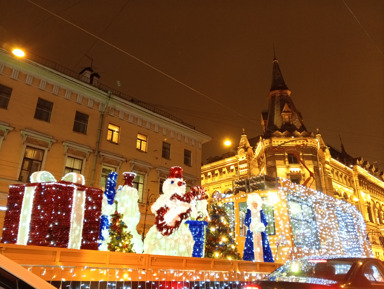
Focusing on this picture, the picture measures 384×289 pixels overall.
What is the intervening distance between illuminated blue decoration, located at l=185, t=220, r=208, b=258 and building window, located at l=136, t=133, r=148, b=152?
39.7 feet

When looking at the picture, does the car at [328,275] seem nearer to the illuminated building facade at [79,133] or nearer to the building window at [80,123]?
the illuminated building facade at [79,133]

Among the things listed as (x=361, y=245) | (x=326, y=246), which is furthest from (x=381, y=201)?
(x=326, y=246)

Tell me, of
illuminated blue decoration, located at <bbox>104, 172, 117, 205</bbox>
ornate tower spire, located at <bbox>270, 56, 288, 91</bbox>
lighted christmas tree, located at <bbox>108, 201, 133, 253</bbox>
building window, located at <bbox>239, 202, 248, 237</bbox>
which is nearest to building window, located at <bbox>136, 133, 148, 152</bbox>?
building window, located at <bbox>239, 202, 248, 237</bbox>

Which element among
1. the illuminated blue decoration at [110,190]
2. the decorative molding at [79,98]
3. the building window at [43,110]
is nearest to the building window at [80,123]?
the decorative molding at [79,98]

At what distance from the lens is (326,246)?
17578 mm

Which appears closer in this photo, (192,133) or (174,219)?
(174,219)

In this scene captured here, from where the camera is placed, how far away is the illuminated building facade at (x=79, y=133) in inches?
634

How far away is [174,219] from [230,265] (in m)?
2.11

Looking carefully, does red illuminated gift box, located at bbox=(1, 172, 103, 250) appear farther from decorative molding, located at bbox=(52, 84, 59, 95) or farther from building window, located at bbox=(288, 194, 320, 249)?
building window, located at bbox=(288, 194, 320, 249)

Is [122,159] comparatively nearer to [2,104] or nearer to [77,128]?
[77,128]

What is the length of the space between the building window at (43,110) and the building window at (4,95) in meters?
1.53

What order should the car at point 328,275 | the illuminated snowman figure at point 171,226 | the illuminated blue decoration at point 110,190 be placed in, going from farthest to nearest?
the illuminated blue decoration at point 110,190, the illuminated snowman figure at point 171,226, the car at point 328,275

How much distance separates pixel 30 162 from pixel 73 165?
2.34 metres

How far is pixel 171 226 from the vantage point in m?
9.02
